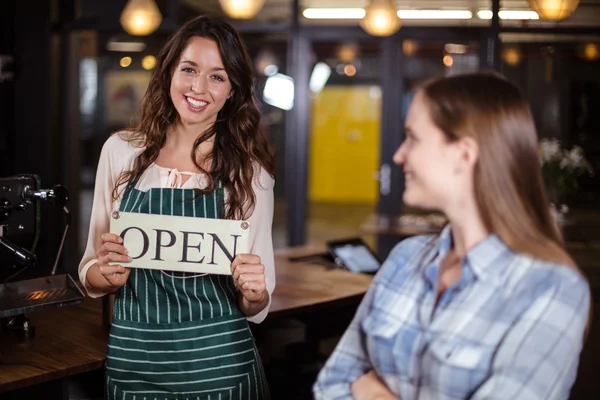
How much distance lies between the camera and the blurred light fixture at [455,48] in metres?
6.80

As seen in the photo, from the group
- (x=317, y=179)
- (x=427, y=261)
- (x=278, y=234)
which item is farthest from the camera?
(x=317, y=179)

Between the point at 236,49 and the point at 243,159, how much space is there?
0.98ft

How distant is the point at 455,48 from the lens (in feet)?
22.5

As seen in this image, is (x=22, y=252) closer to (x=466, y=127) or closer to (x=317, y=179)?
(x=466, y=127)

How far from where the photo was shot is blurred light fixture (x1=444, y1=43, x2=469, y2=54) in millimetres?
6801

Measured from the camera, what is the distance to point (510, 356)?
1298 millimetres

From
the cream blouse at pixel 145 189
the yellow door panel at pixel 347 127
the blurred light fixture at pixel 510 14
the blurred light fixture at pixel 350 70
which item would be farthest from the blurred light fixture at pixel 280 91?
the yellow door panel at pixel 347 127

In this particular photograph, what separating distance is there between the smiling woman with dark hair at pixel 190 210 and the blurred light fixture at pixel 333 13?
487cm

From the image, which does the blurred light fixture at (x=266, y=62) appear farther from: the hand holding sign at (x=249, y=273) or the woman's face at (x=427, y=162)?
the woman's face at (x=427, y=162)

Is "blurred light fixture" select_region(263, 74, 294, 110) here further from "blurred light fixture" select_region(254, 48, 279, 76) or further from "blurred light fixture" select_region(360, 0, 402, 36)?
"blurred light fixture" select_region(360, 0, 402, 36)

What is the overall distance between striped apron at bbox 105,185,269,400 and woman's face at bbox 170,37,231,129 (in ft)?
0.74

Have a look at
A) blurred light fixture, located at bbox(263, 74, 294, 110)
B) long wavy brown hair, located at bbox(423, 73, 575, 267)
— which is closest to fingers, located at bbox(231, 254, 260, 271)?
long wavy brown hair, located at bbox(423, 73, 575, 267)

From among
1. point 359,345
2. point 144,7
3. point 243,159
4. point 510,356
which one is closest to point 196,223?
point 243,159

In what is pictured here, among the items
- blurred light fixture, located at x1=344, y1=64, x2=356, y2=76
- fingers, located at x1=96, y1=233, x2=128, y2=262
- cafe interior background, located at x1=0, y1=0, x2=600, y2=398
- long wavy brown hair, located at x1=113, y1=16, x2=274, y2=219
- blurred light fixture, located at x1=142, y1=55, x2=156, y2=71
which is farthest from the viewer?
blurred light fixture, located at x1=344, y1=64, x2=356, y2=76
